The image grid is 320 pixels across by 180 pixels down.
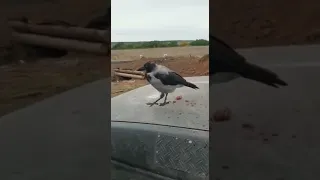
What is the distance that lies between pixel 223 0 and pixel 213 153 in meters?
0.88

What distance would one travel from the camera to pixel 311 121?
94.4 inches

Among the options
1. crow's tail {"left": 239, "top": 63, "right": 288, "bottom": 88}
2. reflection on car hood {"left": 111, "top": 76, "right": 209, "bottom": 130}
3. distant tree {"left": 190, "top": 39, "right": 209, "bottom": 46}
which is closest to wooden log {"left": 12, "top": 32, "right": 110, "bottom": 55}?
reflection on car hood {"left": 111, "top": 76, "right": 209, "bottom": 130}

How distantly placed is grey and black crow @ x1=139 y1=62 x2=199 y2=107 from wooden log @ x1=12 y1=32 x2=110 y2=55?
15.9 inches

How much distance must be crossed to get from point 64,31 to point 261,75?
3.73 ft

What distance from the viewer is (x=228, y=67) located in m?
2.48

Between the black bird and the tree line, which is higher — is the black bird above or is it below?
below

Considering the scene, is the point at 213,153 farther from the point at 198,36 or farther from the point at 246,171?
the point at 198,36

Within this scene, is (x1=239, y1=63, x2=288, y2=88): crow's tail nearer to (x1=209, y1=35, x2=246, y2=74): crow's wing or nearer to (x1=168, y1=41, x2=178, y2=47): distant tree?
(x1=209, y1=35, x2=246, y2=74): crow's wing

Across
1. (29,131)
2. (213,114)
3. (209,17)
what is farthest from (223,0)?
(29,131)

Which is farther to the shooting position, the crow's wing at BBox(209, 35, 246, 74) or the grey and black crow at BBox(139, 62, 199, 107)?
the grey and black crow at BBox(139, 62, 199, 107)

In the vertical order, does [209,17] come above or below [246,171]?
above

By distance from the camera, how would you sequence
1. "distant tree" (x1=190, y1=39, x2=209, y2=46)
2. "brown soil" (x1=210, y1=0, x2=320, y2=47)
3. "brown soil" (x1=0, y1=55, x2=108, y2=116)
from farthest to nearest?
1. "distant tree" (x1=190, y1=39, x2=209, y2=46)
2. "brown soil" (x1=210, y1=0, x2=320, y2=47)
3. "brown soil" (x1=0, y1=55, x2=108, y2=116)

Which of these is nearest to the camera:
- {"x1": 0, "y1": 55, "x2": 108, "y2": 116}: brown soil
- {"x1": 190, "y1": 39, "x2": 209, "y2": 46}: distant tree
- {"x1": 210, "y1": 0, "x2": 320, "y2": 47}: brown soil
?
{"x1": 0, "y1": 55, "x2": 108, "y2": 116}: brown soil

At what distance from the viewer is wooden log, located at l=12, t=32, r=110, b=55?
229 cm
